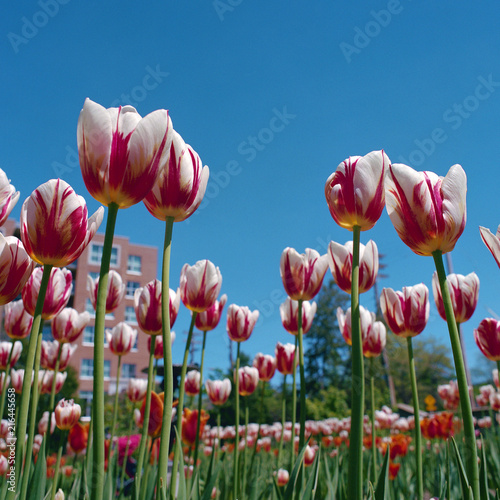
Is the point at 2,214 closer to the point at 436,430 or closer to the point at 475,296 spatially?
the point at 475,296

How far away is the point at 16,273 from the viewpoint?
3.54 feet

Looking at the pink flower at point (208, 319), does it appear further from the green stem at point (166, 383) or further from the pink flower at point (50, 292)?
the green stem at point (166, 383)

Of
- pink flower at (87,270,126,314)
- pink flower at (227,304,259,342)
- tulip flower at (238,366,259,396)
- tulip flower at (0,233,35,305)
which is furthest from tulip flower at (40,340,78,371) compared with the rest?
tulip flower at (0,233,35,305)

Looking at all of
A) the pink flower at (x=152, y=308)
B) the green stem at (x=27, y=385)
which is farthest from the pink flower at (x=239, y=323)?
the green stem at (x=27, y=385)

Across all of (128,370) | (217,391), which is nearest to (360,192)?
(217,391)

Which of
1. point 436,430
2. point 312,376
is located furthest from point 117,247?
point 436,430

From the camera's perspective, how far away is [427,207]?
3.21ft

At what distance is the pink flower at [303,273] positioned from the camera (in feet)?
5.77

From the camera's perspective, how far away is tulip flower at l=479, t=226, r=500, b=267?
102 centimetres

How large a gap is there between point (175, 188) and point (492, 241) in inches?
29.7

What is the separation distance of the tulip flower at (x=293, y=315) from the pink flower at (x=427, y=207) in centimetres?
123

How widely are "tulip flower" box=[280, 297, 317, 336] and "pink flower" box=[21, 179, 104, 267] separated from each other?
1361mm

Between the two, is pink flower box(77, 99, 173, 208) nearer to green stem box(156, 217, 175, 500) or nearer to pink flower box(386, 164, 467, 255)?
green stem box(156, 217, 175, 500)

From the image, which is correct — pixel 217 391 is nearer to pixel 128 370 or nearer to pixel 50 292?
pixel 50 292
